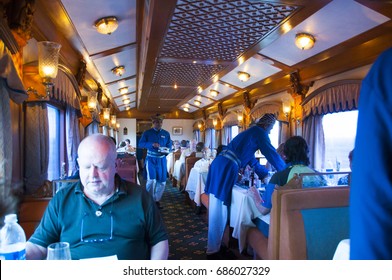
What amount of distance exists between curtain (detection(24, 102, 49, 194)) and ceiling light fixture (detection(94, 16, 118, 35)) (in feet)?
3.69

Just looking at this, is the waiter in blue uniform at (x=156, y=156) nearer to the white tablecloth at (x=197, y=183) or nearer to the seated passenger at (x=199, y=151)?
the white tablecloth at (x=197, y=183)

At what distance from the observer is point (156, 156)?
17.8 ft

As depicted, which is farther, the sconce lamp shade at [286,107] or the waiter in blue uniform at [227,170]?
the sconce lamp shade at [286,107]

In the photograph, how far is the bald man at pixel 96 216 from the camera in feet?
4.40

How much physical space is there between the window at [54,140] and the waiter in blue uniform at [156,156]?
5.17 feet

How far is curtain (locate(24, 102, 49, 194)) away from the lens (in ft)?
9.43

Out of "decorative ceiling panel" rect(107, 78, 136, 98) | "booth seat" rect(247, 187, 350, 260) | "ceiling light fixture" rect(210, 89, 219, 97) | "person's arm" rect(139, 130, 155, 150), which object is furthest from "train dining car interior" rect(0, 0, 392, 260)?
"ceiling light fixture" rect(210, 89, 219, 97)

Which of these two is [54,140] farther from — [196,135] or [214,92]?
[196,135]

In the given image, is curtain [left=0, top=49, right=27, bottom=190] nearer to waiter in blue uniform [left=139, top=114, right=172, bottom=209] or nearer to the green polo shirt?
→ the green polo shirt

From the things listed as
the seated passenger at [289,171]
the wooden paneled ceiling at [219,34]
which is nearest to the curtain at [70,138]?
the wooden paneled ceiling at [219,34]
